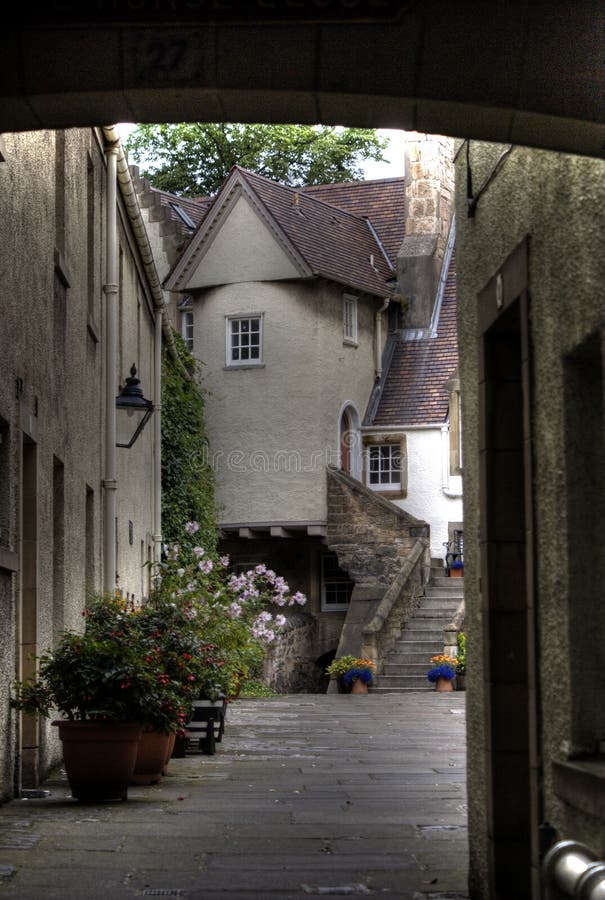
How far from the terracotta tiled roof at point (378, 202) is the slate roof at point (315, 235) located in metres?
0.35

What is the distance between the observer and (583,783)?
4586mm

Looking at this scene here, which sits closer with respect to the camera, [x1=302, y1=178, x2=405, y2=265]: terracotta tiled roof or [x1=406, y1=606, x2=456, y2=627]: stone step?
[x1=406, y1=606, x2=456, y2=627]: stone step

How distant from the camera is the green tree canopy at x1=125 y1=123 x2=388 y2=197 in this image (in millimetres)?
42625

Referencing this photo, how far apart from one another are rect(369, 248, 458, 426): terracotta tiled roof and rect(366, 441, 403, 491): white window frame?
21.3 inches

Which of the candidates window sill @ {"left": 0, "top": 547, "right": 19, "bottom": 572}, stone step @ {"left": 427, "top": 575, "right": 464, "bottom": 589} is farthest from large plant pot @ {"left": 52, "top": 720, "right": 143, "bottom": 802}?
stone step @ {"left": 427, "top": 575, "right": 464, "bottom": 589}

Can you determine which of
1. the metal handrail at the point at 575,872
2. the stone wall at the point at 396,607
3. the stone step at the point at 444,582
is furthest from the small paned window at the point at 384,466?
the metal handrail at the point at 575,872

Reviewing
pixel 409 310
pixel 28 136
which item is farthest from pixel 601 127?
pixel 409 310

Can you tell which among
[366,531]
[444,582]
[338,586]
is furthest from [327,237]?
[444,582]

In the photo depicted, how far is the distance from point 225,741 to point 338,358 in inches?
724

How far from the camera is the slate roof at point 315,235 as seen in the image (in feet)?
107

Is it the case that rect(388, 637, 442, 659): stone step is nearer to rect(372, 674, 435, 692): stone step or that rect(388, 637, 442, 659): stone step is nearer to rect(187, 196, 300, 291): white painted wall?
rect(372, 674, 435, 692): stone step

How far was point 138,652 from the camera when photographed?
10.4 meters

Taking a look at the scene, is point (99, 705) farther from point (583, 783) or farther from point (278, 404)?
point (278, 404)

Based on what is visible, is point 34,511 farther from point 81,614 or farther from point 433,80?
point 433,80
